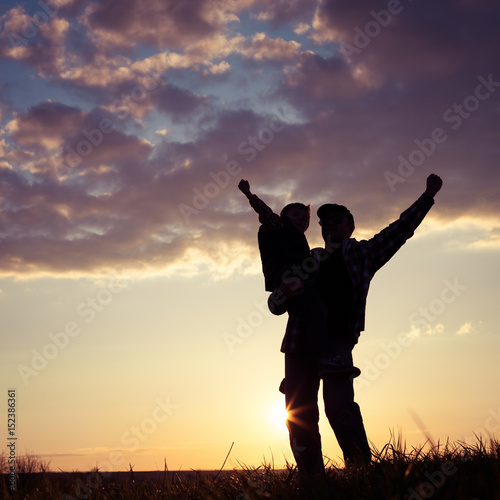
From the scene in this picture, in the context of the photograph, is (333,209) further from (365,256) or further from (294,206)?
(294,206)

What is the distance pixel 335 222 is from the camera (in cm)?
522

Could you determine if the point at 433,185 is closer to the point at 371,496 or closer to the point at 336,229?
the point at 336,229

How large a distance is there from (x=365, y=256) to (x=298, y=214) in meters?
1.26

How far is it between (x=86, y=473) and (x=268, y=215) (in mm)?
2987

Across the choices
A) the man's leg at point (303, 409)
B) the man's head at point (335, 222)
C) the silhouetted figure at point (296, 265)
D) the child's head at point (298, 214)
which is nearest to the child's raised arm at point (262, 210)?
the silhouetted figure at point (296, 265)

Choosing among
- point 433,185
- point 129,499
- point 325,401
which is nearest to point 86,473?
point 129,499

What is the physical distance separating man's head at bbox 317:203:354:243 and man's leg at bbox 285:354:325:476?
3.64 feet

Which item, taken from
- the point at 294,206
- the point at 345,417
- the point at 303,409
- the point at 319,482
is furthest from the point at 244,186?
the point at 319,482

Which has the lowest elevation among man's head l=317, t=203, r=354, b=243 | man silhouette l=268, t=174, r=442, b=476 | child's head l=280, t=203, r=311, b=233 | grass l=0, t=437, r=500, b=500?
grass l=0, t=437, r=500, b=500

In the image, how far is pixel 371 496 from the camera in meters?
3.26

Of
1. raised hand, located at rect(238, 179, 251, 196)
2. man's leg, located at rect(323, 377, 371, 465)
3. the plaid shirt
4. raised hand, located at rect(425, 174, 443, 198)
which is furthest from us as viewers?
raised hand, located at rect(238, 179, 251, 196)

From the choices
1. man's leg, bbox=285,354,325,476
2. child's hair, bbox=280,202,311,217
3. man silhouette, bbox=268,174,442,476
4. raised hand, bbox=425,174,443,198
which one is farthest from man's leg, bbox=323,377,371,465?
child's hair, bbox=280,202,311,217

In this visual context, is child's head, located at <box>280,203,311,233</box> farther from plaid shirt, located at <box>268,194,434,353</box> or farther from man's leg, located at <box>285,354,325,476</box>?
man's leg, located at <box>285,354,325,476</box>

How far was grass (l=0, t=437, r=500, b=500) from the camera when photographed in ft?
10.8
